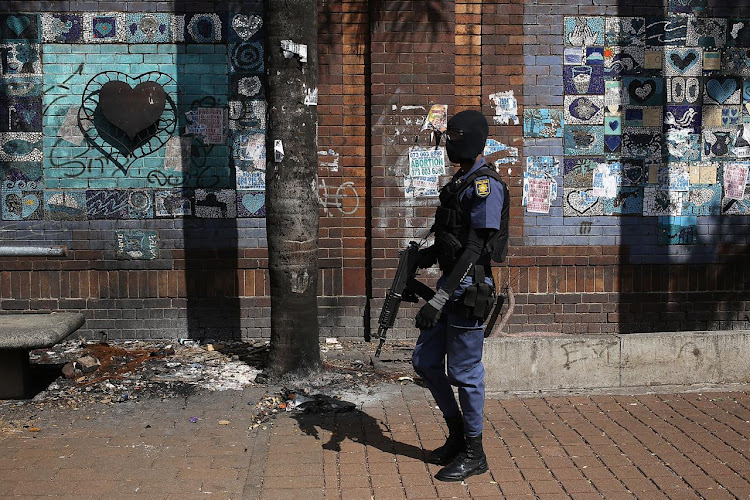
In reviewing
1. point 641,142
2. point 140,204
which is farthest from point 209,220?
point 641,142

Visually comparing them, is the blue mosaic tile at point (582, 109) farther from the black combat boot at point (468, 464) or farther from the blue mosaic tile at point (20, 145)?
the blue mosaic tile at point (20, 145)

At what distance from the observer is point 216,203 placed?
7.61 meters

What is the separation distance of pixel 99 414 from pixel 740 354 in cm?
491

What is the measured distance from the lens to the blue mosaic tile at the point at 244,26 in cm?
748

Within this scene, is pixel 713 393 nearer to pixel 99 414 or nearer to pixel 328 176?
pixel 328 176

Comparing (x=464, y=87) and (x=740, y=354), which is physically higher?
(x=464, y=87)

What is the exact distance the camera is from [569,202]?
307 inches

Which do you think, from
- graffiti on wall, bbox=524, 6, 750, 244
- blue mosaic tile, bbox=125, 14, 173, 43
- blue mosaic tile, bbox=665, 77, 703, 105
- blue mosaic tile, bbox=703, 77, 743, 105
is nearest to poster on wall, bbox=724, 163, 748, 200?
graffiti on wall, bbox=524, 6, 750, 244

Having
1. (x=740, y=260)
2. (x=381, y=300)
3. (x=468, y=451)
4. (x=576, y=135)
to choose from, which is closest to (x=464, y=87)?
(x=576, y=135)

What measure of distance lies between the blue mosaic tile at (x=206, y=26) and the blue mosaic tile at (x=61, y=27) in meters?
1.04

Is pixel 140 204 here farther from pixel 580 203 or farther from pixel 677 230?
pixel 677 230

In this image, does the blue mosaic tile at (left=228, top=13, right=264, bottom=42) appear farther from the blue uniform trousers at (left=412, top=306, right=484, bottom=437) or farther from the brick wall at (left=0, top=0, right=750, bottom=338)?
the blue uniform trousers at (left=412, top=306, right=484, bottom=437)

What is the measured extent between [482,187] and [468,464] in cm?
159

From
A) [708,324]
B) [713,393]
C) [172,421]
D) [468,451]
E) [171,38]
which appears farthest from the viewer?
[708,324]
